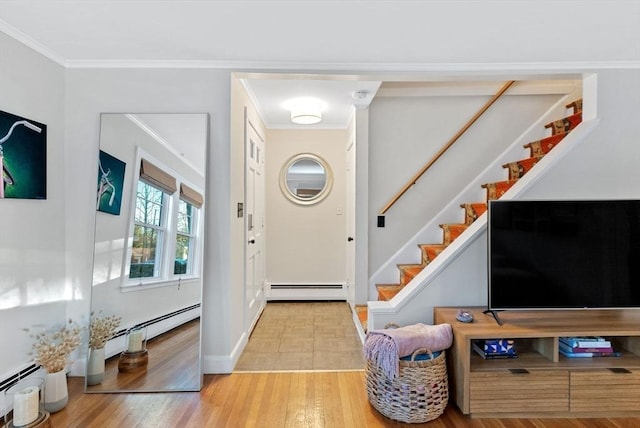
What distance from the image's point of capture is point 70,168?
251 cm

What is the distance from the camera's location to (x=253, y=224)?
12.2 feet

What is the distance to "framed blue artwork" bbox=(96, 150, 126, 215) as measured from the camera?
97.0 inches

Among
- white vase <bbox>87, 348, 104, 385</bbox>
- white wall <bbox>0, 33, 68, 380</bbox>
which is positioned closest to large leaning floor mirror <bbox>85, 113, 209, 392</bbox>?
white vase <bbox>87, 348, 104, 385</bbox>

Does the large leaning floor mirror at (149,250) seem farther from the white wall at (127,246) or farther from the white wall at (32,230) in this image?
the white wall at (32,230)

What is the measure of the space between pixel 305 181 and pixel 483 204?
2.21 meters

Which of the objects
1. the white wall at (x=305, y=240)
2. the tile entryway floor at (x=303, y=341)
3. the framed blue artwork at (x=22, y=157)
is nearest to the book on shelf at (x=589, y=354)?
the tile entryway floor at (x=303, y=341)

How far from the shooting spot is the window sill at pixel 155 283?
96.7 inches

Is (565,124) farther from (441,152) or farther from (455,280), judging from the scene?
(455,280)

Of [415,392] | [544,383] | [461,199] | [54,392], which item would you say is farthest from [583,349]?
[54,392]

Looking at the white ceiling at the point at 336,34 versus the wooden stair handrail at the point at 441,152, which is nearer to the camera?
the white ceiling at the point at 336,34

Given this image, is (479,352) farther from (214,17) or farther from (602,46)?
(214,17)

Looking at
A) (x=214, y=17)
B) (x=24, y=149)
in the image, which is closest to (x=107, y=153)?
(x=24, y=149)

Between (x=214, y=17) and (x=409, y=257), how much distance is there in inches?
108

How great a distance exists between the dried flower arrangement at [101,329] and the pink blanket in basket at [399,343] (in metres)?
1.67
